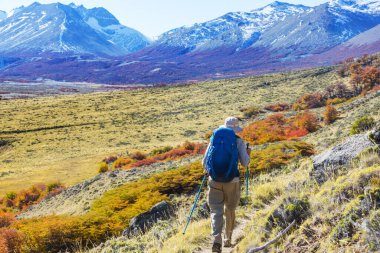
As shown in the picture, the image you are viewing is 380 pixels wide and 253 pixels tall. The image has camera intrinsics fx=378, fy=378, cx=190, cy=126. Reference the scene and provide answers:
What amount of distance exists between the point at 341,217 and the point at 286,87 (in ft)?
230

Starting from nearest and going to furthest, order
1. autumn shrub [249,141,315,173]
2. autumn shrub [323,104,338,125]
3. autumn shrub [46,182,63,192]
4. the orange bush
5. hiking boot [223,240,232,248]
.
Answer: hiking boot [223,240,232,248] → autumn shrub [249,141,315,173] → the orange bush → autumn shrub [46,182,63,192] → autumn shrub [323,104,338,125]

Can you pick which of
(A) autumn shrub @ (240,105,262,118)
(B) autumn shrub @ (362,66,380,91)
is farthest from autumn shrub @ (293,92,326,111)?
(B) autumn shrub @ (362,66,380,91)

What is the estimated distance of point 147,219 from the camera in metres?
10.5

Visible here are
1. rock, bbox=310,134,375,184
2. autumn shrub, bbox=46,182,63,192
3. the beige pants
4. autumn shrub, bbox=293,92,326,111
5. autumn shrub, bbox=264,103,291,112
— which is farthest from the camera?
autumn shrub, bbox=264,103,291,112

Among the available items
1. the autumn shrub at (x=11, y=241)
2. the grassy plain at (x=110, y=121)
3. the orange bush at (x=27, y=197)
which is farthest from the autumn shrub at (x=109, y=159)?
the autumn shrub at (x=11, y=241)

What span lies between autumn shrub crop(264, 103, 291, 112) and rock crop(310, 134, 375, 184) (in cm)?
4725

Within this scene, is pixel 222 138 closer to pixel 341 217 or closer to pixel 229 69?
pixel 341 217

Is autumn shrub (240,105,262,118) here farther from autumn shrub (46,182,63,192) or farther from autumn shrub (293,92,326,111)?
autumn shrub (46,182,63,192)

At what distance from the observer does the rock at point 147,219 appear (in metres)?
10.1

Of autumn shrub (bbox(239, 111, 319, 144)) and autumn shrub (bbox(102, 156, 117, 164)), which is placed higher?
autumn shrub (bbox(239, 111, 319, 144))

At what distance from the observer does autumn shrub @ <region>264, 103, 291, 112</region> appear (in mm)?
54631

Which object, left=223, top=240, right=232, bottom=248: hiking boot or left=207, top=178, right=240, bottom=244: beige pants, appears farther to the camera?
left=223, top=240, right=232, bottom=248: hiking boot

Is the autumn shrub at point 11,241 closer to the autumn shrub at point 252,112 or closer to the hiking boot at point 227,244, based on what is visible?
the hiking boot at point 227,244

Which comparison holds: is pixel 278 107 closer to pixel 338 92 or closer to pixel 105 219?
pixel 338 92
